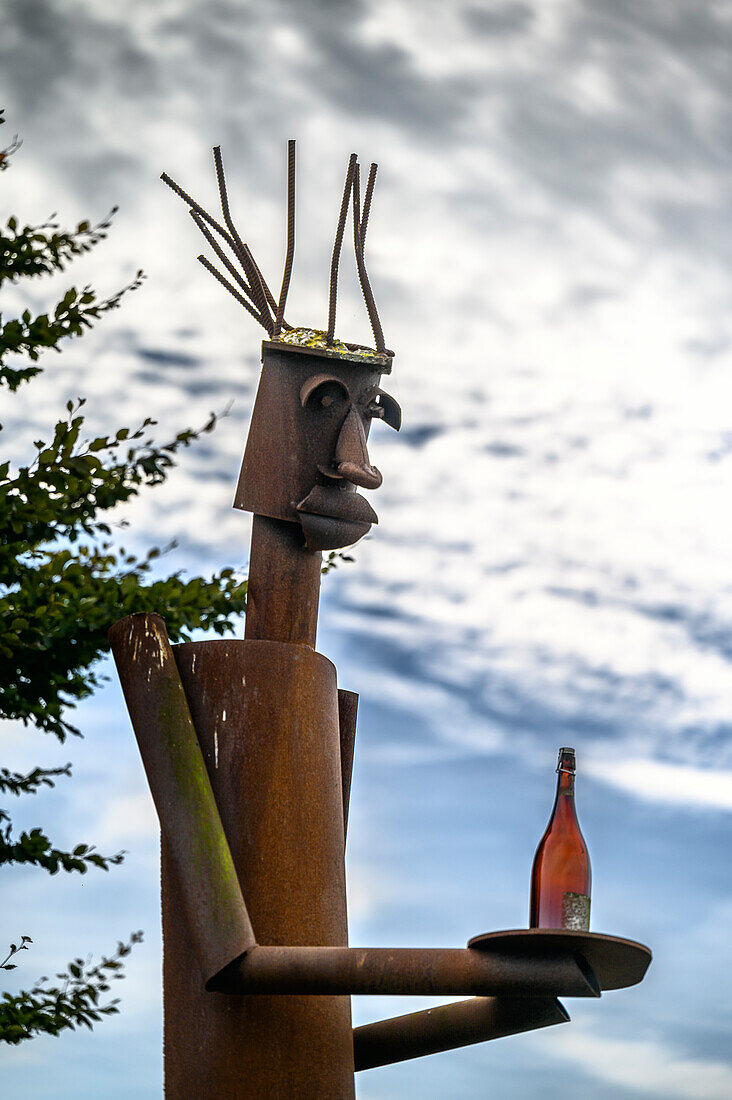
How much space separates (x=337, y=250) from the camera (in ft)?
13.4

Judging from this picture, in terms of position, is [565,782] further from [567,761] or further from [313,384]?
[313,384]

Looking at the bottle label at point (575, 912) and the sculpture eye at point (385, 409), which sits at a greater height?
the sculpture eye at point (385, 409)

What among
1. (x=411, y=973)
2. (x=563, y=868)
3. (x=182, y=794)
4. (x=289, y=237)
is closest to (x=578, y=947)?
(x=563, y=868)

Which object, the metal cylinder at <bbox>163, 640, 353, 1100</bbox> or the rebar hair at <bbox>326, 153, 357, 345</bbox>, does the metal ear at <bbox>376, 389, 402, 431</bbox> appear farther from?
the metal cylinder at <bbox>163, 640, 353, 1100</bbox>

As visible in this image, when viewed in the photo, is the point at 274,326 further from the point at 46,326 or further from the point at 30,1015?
the point at 30,1015

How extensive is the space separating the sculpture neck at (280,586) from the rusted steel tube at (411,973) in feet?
3.19

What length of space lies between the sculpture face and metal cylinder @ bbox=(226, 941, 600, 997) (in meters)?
1.20

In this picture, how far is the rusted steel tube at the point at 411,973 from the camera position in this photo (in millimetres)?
3037

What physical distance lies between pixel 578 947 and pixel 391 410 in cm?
169

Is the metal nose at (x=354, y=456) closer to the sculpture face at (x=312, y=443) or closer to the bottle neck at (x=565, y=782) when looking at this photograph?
the sculpture face at (x=312, y=443)

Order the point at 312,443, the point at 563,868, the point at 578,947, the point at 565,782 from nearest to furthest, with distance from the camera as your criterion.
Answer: the point at 578,947 < the point at 563,868 < the point at 565,782 < the point at 312,443

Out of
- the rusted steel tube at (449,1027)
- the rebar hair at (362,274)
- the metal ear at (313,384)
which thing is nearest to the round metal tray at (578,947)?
the rusted steel tube at (449,1027)

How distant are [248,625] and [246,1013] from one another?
1058mm

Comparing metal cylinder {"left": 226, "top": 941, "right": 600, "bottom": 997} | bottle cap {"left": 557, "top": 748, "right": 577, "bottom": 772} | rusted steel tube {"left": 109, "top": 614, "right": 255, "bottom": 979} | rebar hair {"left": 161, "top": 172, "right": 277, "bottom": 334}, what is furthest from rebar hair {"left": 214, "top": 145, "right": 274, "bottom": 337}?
metal cylinder {"left": 226, "top": 941, "right": 600, "bottom": 997}
